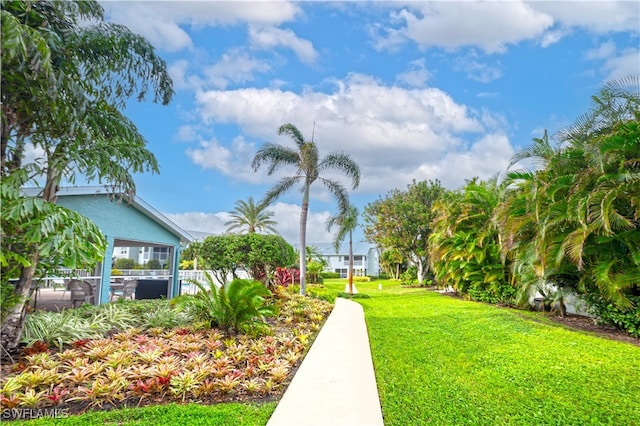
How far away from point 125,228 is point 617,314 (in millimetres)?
13318

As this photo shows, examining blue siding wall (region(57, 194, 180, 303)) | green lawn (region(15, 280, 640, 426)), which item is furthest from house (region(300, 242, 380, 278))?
green lawn (region(15, 280, 640, 426))

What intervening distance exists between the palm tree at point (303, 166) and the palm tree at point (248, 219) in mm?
17921

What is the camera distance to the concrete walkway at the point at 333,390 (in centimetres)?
357

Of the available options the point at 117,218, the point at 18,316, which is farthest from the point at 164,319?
the point at 117,218

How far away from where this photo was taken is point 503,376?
4934 mm

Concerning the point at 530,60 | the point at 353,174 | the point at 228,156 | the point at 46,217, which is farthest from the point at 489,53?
the point at 46,217

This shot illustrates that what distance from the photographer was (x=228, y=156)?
12320 millimetres

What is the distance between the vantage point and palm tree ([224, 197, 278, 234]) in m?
32.0

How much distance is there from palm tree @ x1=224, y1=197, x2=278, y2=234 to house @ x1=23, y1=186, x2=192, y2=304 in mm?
17369

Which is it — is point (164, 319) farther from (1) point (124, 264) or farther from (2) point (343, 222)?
(1) point (124, 264)

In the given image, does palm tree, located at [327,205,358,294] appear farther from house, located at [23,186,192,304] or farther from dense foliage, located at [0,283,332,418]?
dense foliage, located at [0,283,332,418]

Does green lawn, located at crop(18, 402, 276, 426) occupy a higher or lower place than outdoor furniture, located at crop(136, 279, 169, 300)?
lower

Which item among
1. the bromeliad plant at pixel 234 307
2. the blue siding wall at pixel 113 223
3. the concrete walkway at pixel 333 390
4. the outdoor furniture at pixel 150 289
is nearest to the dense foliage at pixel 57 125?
the bromeliad plant at pixel 234 307

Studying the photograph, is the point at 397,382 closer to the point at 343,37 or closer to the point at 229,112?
the point at 343,37
